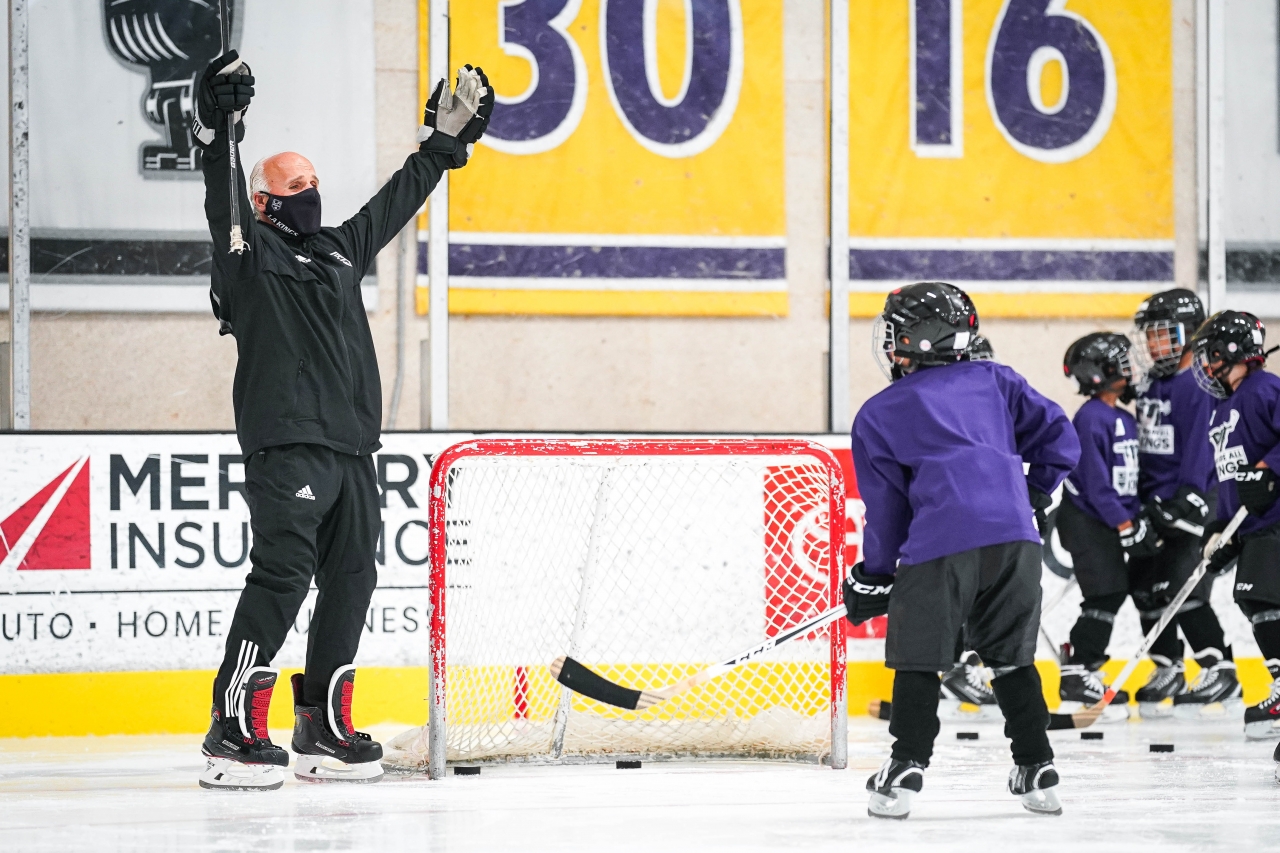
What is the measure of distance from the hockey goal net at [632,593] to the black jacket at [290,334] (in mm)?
350

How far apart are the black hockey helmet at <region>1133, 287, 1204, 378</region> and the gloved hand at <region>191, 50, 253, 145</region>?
119 inches

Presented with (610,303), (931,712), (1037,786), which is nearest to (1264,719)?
(1037,786)

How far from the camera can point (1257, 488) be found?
4.09 m

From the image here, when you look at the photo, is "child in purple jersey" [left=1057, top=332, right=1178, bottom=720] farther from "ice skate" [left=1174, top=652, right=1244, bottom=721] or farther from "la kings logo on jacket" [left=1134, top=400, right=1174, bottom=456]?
"ice skate" [left=1174, top=652, right=1244, bottom=721]

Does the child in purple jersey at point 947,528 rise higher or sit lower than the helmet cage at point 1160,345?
lower

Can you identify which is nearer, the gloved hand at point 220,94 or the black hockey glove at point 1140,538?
the gloved hand at point 220,94

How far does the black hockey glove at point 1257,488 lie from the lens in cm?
408

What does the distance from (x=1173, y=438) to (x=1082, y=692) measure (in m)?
0.89

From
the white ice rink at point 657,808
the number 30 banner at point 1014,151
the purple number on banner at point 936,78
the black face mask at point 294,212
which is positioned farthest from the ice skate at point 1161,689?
the black face mask at point 294,212

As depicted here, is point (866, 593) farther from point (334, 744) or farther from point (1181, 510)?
point (1181, 510)

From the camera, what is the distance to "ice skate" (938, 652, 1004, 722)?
4.94m

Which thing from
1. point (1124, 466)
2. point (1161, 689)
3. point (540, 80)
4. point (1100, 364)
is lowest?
point (1161, 689)

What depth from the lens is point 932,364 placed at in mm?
3072

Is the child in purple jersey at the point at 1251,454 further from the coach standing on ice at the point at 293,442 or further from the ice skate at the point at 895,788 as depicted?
the coach standing on ice at the point at 293,442
